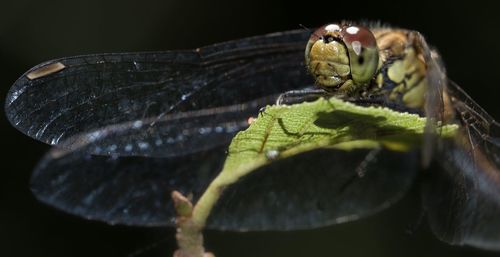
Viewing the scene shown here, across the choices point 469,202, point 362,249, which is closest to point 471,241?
point 469,202

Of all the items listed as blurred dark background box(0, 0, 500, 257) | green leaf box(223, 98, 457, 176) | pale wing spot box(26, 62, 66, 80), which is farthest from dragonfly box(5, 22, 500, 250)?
blurred dark background box(0, 0, 500, 257)

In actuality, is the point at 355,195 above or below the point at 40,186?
below

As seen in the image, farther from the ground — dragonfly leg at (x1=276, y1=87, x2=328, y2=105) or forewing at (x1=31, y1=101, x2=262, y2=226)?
dragonfly leg at (x1=276, y1=87, x2=328, y2=105)

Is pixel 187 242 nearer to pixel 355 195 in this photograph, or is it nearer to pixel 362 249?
pixel 355 195

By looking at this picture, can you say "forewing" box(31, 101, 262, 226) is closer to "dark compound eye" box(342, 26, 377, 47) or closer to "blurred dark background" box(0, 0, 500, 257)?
"dark compound eye" box(342, 26, 377, 47)

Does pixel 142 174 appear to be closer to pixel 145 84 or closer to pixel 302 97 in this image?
pixel 145 84

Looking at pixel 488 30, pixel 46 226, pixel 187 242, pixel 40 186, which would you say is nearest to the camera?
pixel 187 242

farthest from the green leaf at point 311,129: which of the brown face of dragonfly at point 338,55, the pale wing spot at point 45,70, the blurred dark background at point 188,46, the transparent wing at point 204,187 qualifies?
the blurred dark background at point 188,46
